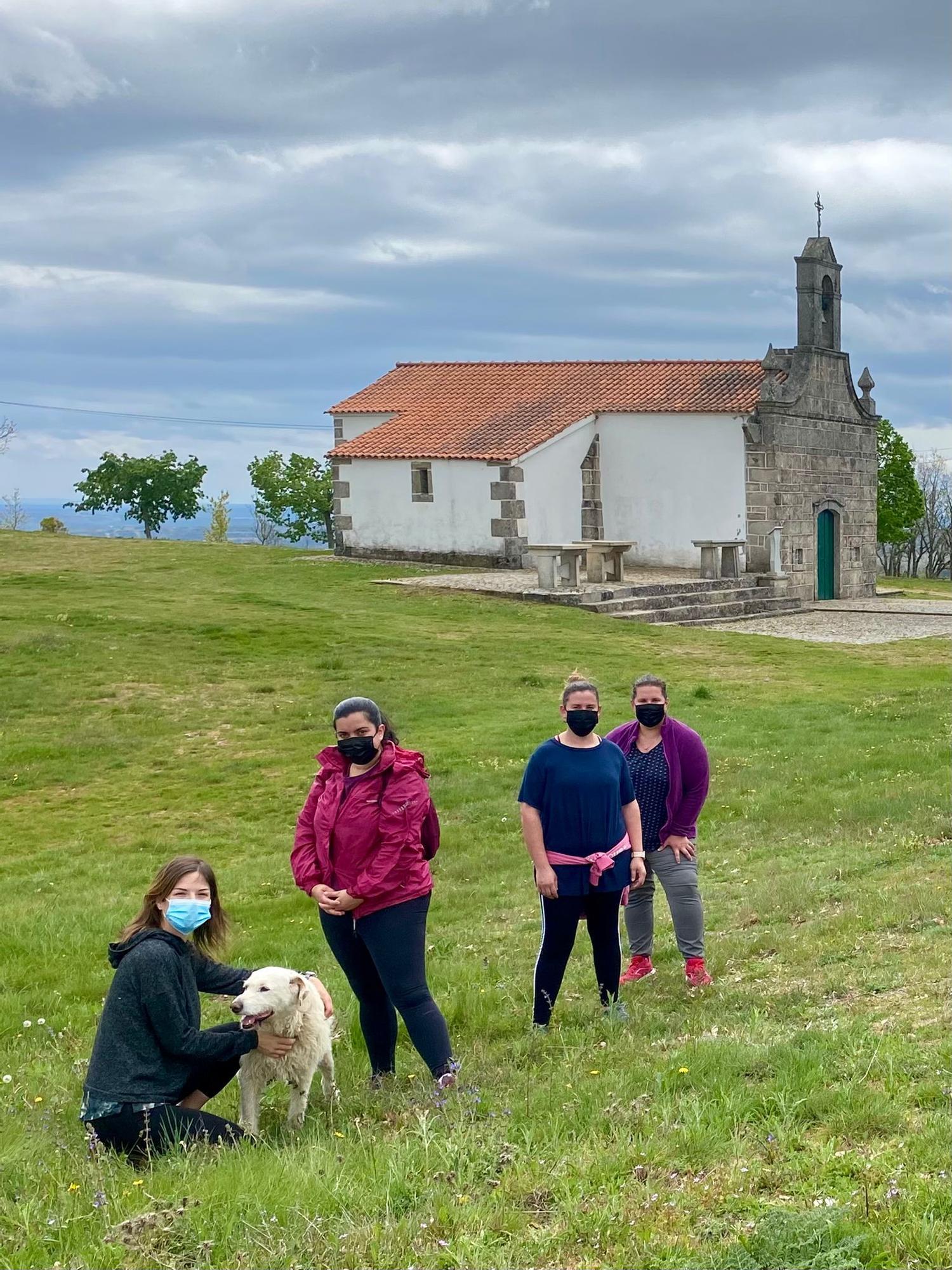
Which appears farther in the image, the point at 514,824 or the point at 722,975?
the point at 514,824

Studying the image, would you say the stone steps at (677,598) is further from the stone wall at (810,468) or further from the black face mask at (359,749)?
the black face mask at (359,749)

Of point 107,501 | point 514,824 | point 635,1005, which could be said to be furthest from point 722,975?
point 107,501

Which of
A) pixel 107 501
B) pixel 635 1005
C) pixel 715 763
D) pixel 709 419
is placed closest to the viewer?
pixel 635 1005

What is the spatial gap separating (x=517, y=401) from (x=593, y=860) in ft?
112

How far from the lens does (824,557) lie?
3838cm

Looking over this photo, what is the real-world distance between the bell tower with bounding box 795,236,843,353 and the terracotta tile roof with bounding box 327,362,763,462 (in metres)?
1.99

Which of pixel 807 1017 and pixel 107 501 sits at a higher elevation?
pixel 107 501

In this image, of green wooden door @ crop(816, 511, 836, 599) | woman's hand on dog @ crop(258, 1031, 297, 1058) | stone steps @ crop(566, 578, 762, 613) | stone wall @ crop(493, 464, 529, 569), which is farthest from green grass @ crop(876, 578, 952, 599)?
woman's hand on dog @ crop(258, 1031, 297, 1058)

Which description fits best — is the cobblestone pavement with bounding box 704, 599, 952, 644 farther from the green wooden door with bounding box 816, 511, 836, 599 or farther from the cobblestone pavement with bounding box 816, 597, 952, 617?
the green wooden door with bounding box 816, 511, 836, 599

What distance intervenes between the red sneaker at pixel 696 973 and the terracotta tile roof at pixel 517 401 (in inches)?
1109

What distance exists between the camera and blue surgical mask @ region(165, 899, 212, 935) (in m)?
5.40

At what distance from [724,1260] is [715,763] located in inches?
446

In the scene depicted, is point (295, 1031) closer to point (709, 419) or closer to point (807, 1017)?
point (807, 1017)

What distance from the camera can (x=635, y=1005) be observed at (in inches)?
277
